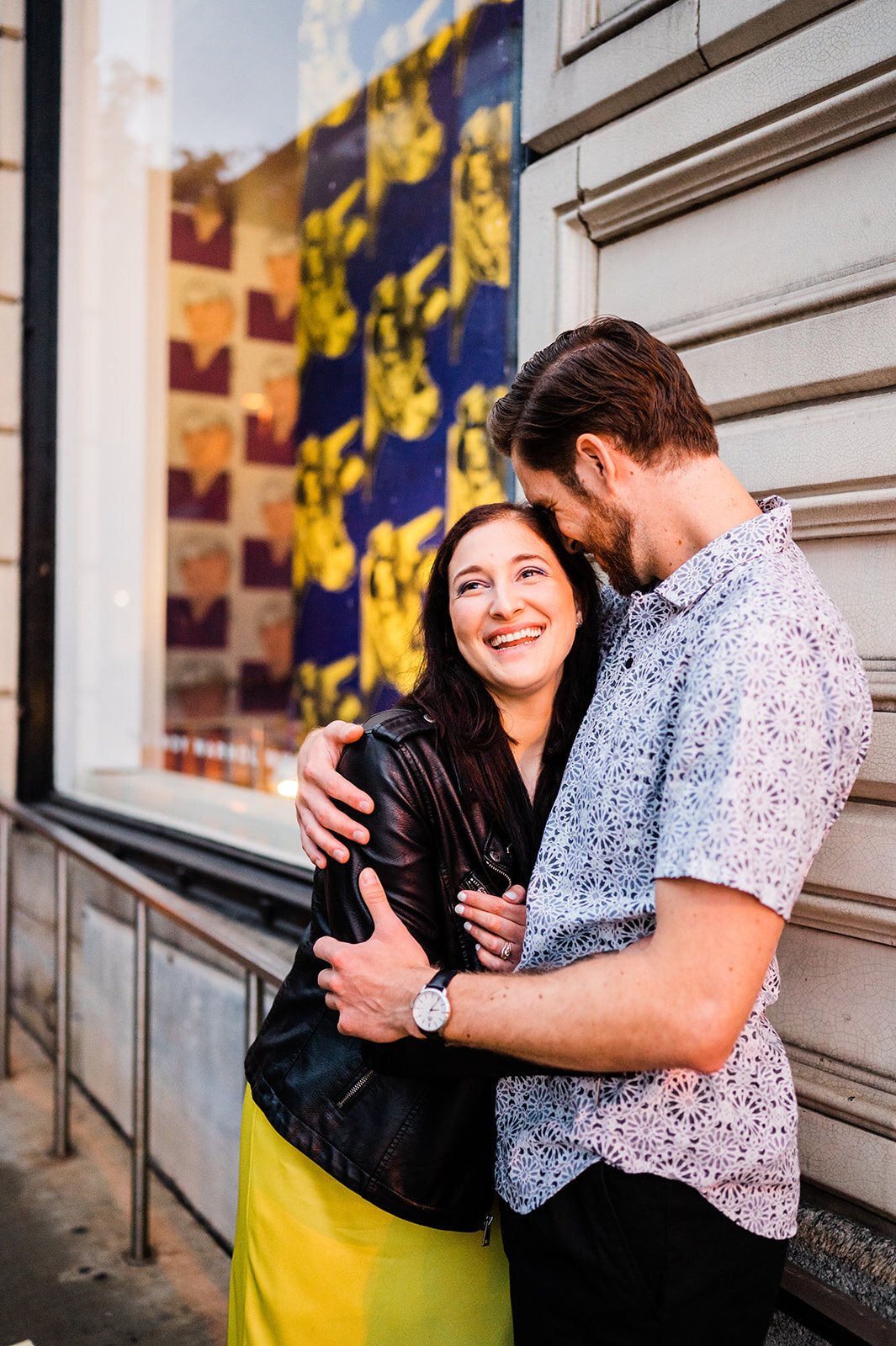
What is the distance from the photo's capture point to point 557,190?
2309mm

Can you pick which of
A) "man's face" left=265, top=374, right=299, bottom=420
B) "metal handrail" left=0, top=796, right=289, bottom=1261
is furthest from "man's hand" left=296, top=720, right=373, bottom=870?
"man's face" left=265, top=374, right=299, bottom=420

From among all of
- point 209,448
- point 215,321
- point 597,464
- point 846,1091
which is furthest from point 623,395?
point 209,448

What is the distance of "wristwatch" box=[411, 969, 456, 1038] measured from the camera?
4.11ft

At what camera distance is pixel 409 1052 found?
1328 millimetres

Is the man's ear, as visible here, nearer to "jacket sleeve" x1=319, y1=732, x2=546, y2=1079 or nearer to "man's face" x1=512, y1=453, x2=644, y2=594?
"man's face" x1=512, y1=453, x2=644, y2=594

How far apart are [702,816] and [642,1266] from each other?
565mm

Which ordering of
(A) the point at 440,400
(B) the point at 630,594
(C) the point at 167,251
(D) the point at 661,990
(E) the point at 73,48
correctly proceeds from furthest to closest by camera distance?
(C) the point at 167,251, (E) the point at 73,48, (A) the point at 440,400, (B) the point at 630,594, (D) the point at 661,990

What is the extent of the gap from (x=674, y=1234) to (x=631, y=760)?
1.80 ft

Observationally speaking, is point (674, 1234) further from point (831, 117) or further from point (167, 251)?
point (167, 251)

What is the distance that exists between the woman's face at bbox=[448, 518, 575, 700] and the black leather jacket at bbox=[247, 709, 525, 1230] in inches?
7.0

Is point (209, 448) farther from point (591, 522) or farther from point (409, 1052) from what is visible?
point (409, 1052)

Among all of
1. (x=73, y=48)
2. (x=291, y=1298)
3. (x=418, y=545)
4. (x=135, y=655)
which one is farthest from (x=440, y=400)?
(x=73, y=48)

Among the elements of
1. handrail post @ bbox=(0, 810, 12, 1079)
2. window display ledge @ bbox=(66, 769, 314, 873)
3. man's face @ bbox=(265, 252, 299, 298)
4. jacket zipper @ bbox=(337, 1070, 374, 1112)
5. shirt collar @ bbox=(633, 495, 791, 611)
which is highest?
man's face @ bbox=(265, 252, 299, 298)

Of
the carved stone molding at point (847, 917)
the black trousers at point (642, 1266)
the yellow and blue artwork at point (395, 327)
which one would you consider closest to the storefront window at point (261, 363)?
the yellow and blue artwork at point (395, 327)
